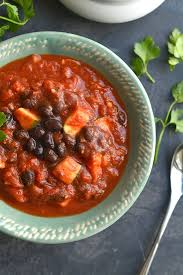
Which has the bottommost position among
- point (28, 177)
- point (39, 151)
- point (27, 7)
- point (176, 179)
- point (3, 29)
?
point (176, 179)

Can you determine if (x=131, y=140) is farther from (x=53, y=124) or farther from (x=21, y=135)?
(x=21, y=135)

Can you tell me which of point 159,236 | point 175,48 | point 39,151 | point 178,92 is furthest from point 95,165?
point 175,48

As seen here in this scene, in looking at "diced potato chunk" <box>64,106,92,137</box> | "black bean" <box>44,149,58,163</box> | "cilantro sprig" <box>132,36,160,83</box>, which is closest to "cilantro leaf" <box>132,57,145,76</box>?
"cilantro sprig" <box>132,36,160,83</box>

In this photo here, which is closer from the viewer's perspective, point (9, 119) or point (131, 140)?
point (9, 119)

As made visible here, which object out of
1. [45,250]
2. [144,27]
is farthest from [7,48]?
[45,250]

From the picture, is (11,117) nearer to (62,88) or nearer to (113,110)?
(62,88)

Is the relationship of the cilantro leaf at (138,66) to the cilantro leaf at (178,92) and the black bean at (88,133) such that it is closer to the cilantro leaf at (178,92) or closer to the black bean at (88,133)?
the cilantro leaf at (178,92)

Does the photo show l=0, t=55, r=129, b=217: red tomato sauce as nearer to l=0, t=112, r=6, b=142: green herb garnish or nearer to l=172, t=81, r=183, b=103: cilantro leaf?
l=0, t=112, r=6, b=142: green herb garnish
